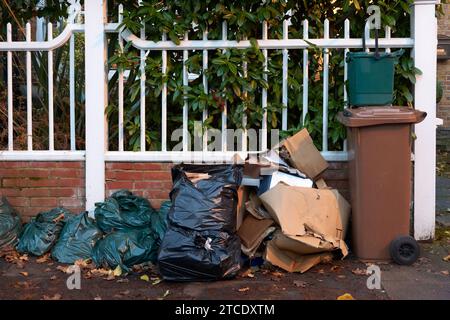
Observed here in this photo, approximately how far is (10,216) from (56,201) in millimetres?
419

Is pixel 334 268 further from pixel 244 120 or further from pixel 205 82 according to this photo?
pixel 205 82

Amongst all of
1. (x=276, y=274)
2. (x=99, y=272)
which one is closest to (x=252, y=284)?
(x=276, y=274)

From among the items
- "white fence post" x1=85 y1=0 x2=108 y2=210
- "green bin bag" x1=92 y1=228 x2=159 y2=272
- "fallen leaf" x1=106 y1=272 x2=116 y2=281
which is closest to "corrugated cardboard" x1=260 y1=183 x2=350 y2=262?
"green bin bag" x1=92 y1=228 x2=159 y2=272

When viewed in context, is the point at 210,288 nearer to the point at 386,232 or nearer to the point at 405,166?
the point at 386,232

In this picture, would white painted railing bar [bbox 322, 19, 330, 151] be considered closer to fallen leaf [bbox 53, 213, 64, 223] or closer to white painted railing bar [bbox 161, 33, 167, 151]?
white painted railing bar [bbox 161, 33, 167, 151]

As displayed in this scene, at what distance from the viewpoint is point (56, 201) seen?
561cm

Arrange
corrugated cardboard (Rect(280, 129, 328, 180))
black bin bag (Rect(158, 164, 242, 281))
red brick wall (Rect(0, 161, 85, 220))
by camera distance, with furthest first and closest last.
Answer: red brick wall (Rect(0, 161, 85, 220)) → corrugated cardboard (Rect(280, 129, 328, 180)) → black bin bag (Rect(158, 164, 242, 281))

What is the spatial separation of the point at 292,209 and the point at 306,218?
13cm

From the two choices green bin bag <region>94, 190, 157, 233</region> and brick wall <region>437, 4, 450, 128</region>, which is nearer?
green bin bag <region>94, 190, 157, 233</region>

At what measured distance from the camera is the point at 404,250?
4891 millimetres

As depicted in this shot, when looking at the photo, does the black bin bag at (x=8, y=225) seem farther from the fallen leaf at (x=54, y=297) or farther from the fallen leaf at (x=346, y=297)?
the fallen leaf at (x=346, y=297)

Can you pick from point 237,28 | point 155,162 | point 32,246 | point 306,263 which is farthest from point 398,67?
point 32,246

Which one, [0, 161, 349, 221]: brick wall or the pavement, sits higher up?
[0, 161, 349, 221]: brick wall

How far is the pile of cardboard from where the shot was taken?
4.69 m
